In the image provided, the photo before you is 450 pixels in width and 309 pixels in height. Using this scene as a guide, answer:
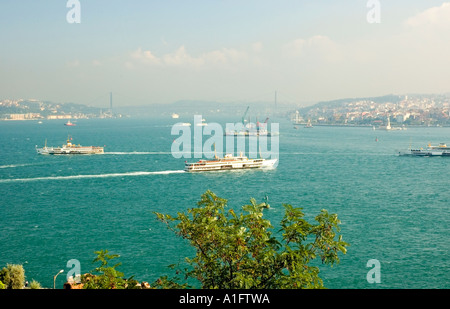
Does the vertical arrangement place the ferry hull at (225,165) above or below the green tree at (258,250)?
below

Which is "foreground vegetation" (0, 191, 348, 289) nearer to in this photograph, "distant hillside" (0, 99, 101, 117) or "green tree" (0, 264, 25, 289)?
"green tree" (0, 264, 25, 289)

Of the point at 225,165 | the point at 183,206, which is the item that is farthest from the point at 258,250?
the point at 225,165

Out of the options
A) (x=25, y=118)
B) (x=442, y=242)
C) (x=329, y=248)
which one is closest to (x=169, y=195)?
(x=442, y=242)

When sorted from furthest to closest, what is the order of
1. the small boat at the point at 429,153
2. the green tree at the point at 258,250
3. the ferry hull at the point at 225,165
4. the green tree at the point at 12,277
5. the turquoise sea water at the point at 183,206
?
the small boat at the point at 429,153 < the ferry hull at the point at 225,165 < the turquoise sea water at the point at 183,206 < the green tree at the point at 12,277 < the green tree at the point at 258,250

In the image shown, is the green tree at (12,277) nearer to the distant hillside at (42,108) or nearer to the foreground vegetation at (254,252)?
the foreground vegetation at (254,252)

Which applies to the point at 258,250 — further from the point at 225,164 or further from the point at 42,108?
the point at 42,108

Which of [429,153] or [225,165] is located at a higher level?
[429,153]

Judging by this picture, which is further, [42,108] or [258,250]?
[42,108]

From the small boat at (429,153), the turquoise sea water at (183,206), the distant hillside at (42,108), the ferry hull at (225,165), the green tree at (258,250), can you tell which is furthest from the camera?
the distant hillside at (42,108)

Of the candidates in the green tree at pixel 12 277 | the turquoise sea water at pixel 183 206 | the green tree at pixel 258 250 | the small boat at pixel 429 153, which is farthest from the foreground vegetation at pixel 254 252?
the small boat at pixel 429 153

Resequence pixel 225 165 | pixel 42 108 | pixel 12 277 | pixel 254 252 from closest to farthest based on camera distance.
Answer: pixel 254 252, pixel 12 277, pixel 225 165, pixel 42 108
